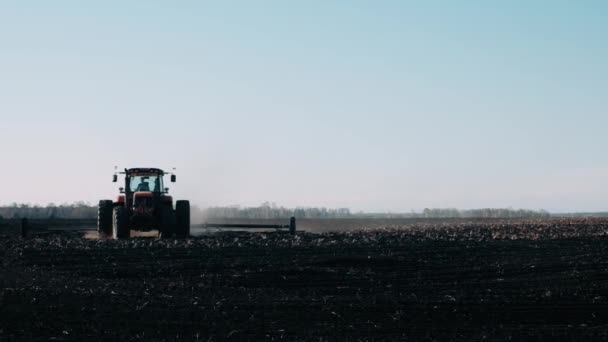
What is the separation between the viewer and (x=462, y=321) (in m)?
13.9

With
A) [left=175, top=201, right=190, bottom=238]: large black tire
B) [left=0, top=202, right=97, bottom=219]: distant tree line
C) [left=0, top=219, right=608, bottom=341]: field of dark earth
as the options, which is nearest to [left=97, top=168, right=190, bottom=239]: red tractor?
[left=175, top=201, right=190, bottom=238]: large black tire

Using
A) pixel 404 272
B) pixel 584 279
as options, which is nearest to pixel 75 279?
pixel 404 272

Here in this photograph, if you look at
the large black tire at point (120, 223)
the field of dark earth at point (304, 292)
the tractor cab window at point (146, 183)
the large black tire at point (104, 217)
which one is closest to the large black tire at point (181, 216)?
the tractor cab window at point (146, 183)

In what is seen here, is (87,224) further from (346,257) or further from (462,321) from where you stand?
(462,321)

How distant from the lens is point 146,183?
3469 cm

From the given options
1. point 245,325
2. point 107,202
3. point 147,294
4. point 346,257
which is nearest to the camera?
point 245,325

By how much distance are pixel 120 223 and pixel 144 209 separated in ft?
3.44

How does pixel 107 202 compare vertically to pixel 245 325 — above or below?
above

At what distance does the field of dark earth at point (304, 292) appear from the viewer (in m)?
13.0

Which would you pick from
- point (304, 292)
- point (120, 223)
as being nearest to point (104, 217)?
point (120, 223)

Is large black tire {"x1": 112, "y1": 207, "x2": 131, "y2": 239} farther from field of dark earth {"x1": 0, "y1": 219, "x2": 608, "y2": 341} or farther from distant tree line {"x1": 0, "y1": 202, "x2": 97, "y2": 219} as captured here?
distant tree line {"x1": 0, "y1": 202, "x2": 97, "y2": 219}

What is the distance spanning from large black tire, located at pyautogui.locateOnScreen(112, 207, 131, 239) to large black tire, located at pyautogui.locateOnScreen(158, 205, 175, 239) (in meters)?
1.28

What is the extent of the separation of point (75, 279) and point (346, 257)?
25.5 ft

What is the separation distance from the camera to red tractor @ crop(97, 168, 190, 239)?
33531 mm
